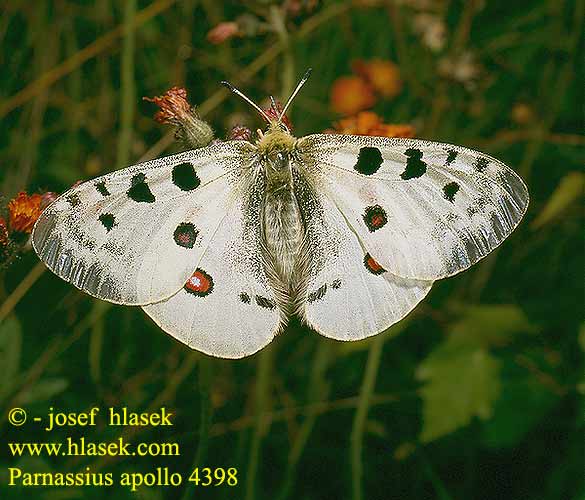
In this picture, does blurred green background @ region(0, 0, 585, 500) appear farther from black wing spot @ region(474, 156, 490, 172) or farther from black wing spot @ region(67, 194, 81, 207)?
black wing spot @ region(474, 156, 490, 172)

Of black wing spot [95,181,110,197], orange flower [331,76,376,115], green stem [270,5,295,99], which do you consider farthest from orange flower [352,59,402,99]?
black wing spot [95,181,110,197]

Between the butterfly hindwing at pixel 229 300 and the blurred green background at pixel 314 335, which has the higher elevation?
the butterfly hindwing at pixel 229 300

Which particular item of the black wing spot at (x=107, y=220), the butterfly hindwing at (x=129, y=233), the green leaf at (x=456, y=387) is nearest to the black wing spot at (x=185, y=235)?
the butterfly hindwing at (x=129, y=233)

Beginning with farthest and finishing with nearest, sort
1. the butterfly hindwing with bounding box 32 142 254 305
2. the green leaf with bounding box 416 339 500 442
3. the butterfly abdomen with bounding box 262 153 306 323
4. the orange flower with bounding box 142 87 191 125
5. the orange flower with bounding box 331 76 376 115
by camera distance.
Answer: the orange flower with bounding box 331 76 376 115 → the green leaf with bounding box 416 339 500 442 → the orange flower with bounding box 142 87 191 125 → the butterfly abdomen with bounding box 262 153 306 323 → the butterfly hindwing with bounding box 32 142 254 305

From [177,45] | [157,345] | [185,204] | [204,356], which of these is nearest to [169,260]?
[185,204]

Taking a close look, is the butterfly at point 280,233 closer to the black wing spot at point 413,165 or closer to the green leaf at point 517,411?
the black wing spot at point 413,165
